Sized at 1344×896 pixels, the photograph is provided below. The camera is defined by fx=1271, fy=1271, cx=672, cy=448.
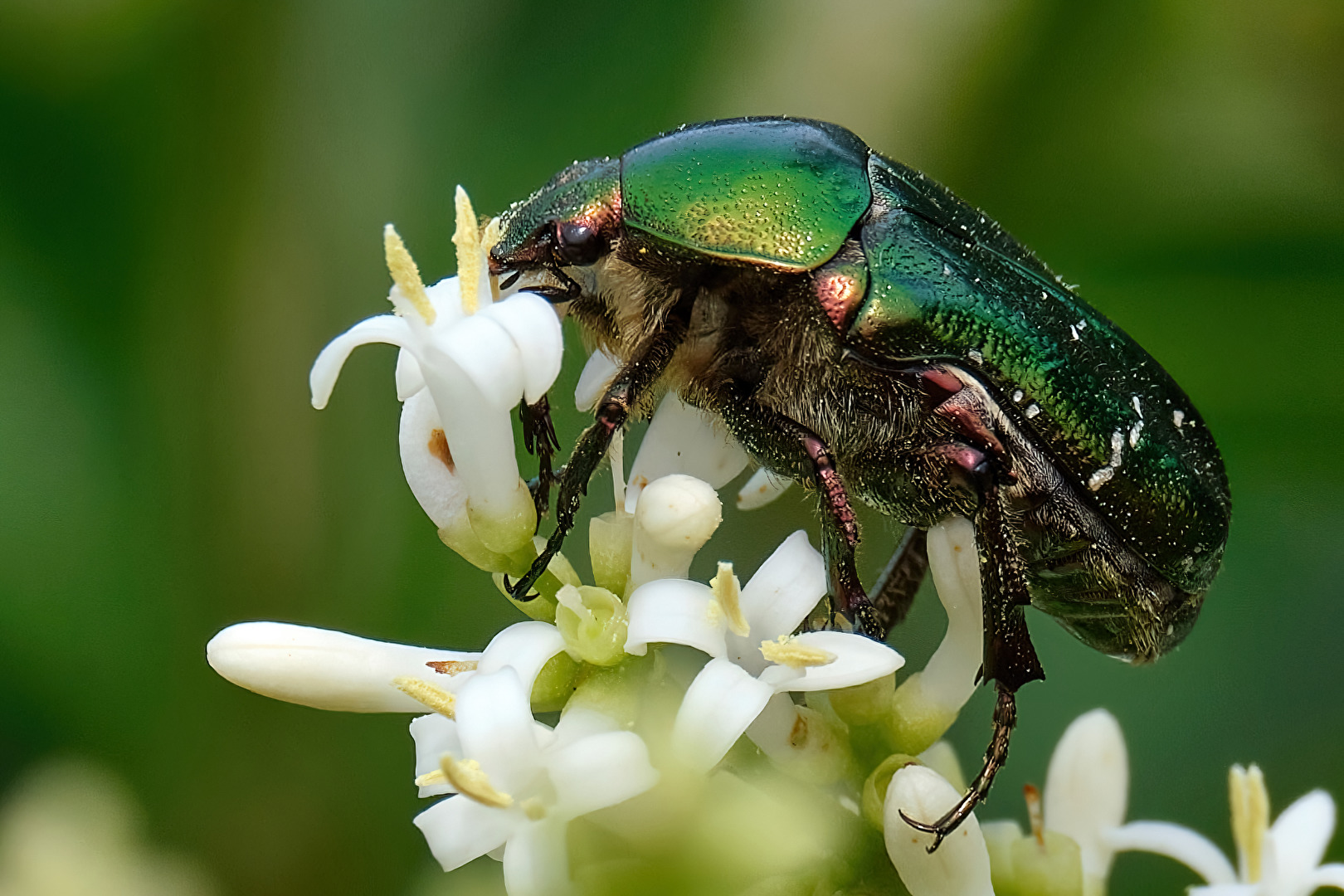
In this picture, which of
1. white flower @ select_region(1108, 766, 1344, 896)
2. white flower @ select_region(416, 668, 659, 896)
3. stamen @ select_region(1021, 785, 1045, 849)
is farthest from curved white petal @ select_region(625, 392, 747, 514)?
white flower @ select_region(1108, 766, 1344, 896)

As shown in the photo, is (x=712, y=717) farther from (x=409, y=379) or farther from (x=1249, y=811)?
(x=1249, y=811)

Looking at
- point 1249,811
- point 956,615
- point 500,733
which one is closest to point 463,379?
point 500,733

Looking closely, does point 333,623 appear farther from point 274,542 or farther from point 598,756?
point 598,756

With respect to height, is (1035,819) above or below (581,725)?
below

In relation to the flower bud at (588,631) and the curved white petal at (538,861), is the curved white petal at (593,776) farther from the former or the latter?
the flower bud at (588,631)

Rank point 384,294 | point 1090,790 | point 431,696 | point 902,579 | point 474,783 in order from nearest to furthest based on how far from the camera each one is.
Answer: point 474,783, point 431,696, point 1090,790, point 902,579, point 384,294

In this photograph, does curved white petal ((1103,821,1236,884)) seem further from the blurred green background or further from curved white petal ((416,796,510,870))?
curved white petal ((416,796,510,870))
